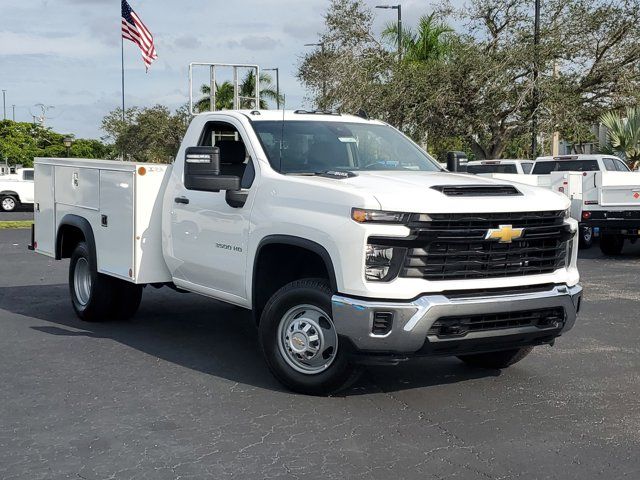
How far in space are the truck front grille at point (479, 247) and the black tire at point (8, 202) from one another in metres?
30.6

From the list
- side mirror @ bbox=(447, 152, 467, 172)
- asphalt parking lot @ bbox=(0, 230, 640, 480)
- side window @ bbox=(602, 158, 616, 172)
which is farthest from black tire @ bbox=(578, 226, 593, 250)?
side mirror @ bbox=(447, 152, 467, 172)

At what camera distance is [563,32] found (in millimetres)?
27812

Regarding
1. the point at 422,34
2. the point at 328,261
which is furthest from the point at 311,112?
the point at 422,34

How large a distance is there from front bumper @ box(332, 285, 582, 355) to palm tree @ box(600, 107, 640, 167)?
21205 millimetres

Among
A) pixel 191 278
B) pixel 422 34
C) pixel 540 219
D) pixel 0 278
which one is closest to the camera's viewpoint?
pixel 540 219

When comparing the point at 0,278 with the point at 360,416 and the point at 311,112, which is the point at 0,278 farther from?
the point at 360,416

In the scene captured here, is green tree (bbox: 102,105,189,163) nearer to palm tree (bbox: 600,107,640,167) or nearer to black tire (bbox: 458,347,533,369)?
palm tree (bbox: 600,107,640,167)

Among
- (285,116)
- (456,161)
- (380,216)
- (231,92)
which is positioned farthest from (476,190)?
(231,92)

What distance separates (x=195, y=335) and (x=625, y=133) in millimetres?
20167

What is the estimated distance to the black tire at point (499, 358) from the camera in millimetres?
7102

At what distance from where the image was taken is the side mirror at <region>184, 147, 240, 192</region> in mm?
6719

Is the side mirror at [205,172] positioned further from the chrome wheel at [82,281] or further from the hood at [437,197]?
the chrome wheel at [82,281]

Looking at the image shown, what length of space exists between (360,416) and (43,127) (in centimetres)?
8789

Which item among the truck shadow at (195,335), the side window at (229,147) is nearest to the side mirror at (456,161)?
the truck shadow at (195,335)
